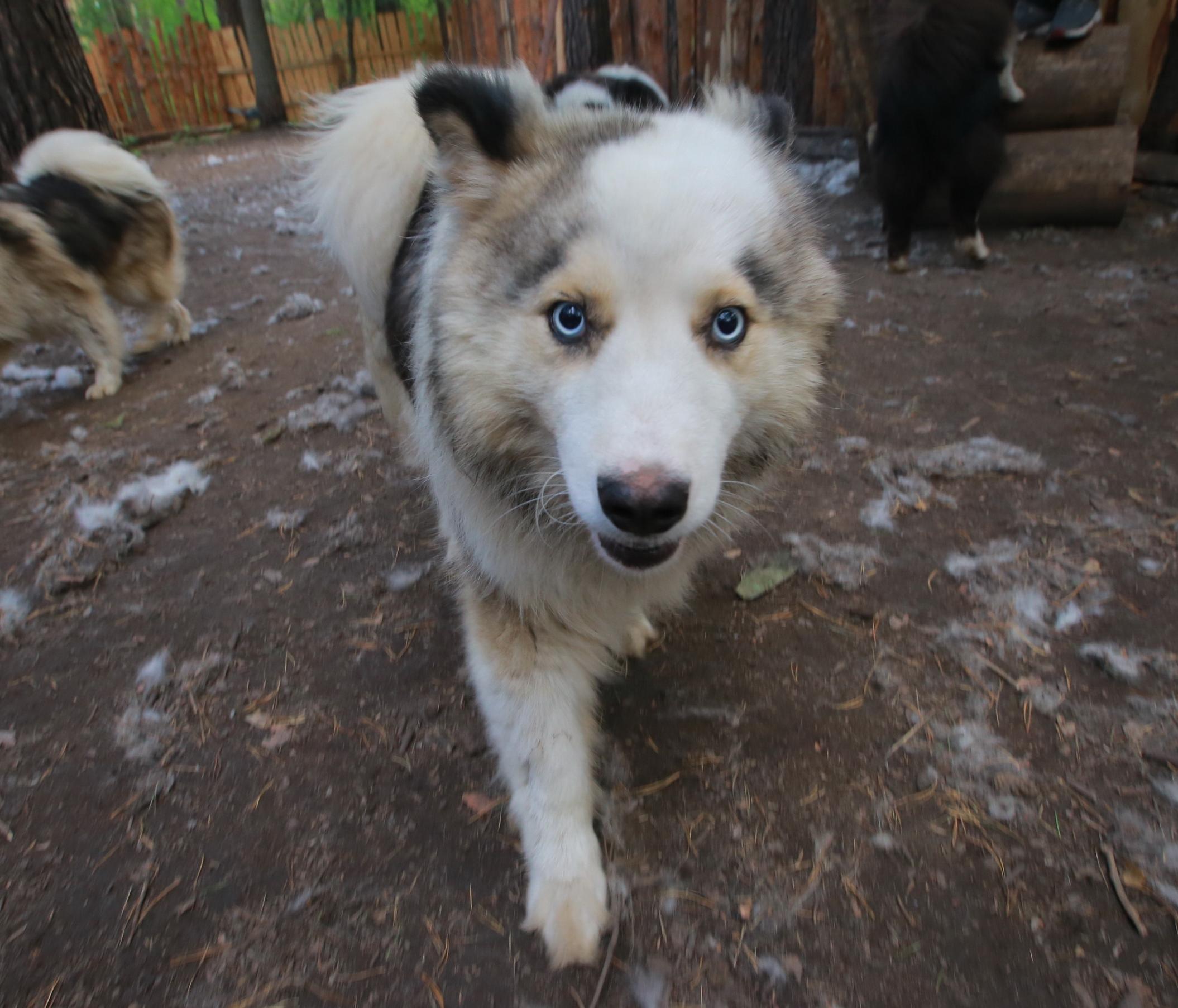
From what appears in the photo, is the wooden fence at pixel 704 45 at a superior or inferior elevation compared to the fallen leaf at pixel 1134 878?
superior

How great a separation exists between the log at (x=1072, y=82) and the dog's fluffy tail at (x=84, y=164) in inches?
249

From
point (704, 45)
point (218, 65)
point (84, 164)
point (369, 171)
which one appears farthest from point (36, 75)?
point (218, 65)

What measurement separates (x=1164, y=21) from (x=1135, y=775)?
260 inches

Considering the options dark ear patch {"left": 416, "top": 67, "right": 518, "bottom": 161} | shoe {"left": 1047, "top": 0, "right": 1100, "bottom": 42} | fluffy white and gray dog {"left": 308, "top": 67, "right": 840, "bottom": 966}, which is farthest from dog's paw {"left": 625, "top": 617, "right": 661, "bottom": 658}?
shoe {"left": 1047, "top": 0, "right": 1100, "bottom": 42}

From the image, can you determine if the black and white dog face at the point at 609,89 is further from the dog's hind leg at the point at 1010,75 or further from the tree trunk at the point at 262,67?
the tree trunk at the point at 262,67

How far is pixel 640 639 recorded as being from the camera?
2.23 m

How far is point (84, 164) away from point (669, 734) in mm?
5224

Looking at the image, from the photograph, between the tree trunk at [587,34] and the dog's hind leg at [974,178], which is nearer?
the dog's hind leg at [974,178]

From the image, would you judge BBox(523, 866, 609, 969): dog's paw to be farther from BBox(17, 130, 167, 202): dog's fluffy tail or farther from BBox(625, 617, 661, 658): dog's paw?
BBox(17, 130, 167, 202): dog's fluffy tail

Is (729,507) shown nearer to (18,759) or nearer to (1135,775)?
(1135,775)

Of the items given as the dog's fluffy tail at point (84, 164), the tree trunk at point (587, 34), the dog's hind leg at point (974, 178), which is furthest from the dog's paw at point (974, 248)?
the dog's fluffy tail at point (84, 164)

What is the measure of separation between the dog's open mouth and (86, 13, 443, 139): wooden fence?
1528cm

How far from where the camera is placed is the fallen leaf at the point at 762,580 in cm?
244

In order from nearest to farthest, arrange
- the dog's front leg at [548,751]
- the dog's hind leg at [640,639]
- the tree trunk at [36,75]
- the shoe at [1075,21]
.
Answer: the dog's front leg at [548,751], the dog's hind leg at [640,639], the shoe at [1075,21], the tree trunk at [36,75]
